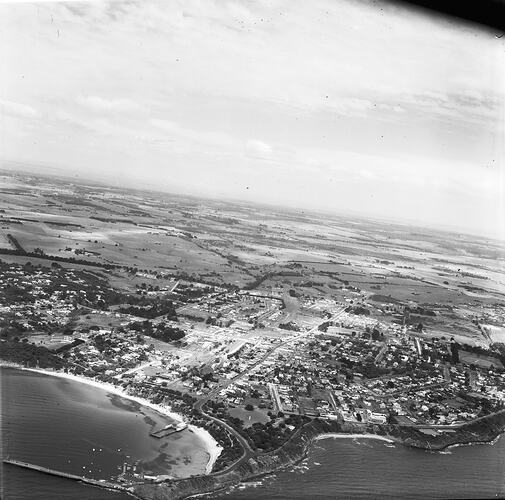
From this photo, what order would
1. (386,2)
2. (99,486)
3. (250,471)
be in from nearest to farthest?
(386,2), (99,486), (250,471)

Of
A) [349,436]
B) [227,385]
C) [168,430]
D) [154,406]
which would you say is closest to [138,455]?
[168,430]

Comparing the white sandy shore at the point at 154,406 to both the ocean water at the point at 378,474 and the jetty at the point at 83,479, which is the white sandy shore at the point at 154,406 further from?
the jetty at the point at 83,479

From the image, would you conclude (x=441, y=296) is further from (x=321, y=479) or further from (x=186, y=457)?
(x=186, y=457)

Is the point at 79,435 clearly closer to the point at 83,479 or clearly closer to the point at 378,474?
the point at 83,479

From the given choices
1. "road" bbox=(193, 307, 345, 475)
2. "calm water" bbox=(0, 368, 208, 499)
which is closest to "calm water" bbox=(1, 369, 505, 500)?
"calm water" bbox=(0, 368, 208, 499)

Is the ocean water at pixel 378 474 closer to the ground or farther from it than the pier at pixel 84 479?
closer to the ground

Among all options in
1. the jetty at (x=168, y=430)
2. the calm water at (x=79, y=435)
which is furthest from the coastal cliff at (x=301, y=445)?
the jetty at (x=168, y=430)

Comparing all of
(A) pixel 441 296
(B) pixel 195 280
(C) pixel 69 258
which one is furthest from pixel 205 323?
(A) pixel 441 296
